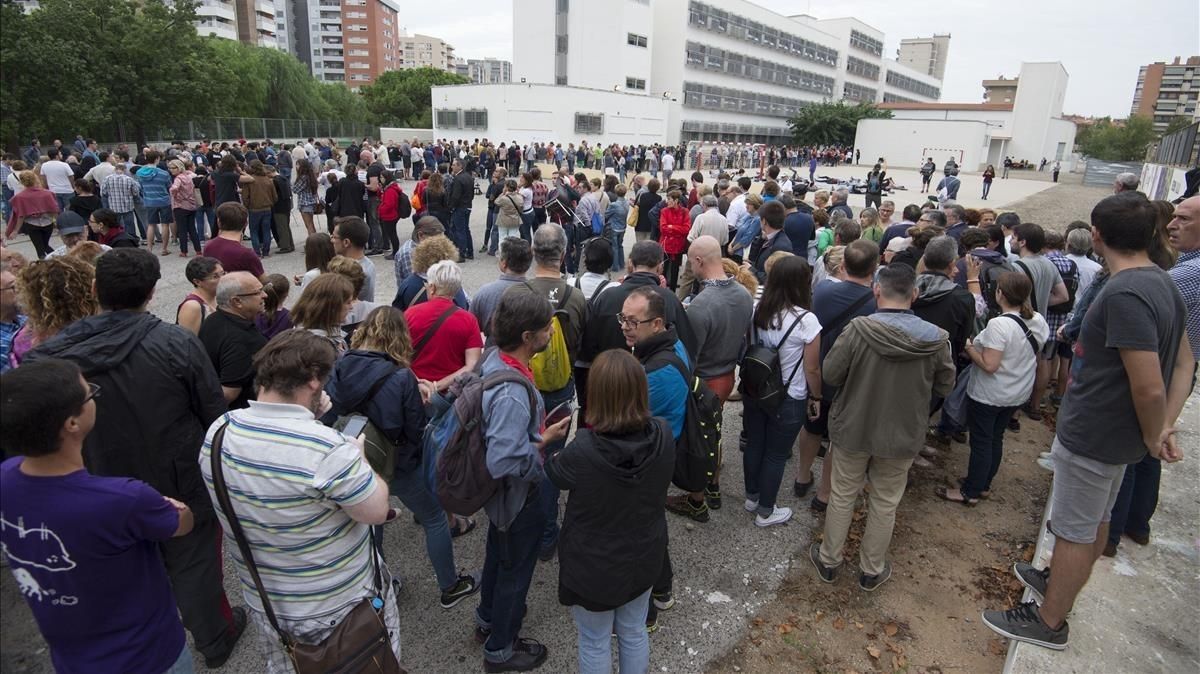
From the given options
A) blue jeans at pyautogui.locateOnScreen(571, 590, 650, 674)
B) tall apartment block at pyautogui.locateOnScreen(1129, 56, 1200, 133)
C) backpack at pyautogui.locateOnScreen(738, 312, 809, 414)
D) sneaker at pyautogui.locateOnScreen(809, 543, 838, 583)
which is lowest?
sneaker at pyautogui.locateOnScreen(809, 543, 838, 583)

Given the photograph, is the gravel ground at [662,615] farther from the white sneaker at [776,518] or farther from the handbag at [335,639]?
the handbag at [335,639]

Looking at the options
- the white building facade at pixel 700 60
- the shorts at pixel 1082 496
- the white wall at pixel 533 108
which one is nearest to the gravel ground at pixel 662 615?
the shorts at pixel 1082 496

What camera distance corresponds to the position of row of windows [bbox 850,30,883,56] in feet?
242

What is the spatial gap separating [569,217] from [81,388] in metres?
9.43

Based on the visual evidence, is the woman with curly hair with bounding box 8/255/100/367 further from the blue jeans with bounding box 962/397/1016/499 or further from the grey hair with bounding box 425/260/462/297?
the blue jeans with bounding box 962/397/1016/499

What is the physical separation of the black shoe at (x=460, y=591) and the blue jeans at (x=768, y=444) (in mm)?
2040

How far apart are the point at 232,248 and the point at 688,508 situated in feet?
15.4

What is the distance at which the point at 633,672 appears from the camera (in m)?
2.61

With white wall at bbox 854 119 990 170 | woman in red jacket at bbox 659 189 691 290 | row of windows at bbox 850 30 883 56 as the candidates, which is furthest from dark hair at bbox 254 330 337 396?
row of windows at bbox 850 30 883 56

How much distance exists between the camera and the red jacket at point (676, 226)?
8961 millimetres

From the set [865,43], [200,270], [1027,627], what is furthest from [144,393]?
[865,43]

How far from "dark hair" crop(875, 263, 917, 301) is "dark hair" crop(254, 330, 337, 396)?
2891mm

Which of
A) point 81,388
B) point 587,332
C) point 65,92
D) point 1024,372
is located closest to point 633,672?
point 587,332

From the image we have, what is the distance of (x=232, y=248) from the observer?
551cm
